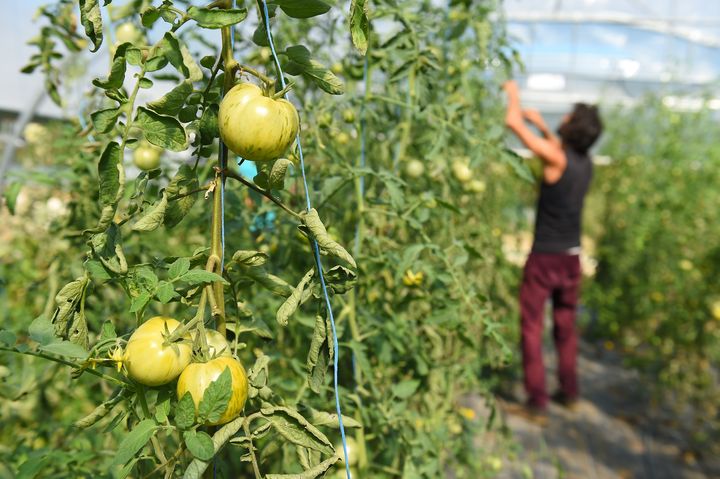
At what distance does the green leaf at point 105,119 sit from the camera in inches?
25.9

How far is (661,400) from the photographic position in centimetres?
346

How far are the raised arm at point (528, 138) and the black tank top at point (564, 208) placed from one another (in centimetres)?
6

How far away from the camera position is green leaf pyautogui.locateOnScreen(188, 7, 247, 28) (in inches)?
24.3

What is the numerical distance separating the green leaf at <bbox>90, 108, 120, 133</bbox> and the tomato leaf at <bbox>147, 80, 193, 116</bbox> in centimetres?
4

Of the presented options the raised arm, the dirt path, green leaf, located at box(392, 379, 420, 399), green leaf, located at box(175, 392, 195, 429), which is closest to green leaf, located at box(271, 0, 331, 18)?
green leaf, located at box(175, 392, 195, 429)

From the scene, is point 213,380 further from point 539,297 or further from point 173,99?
point 539,297

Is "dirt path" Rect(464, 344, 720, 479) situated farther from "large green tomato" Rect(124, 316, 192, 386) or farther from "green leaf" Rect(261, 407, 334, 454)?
"large green tomato" Rect(124, 316, 192, 386)

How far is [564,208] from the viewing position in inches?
123

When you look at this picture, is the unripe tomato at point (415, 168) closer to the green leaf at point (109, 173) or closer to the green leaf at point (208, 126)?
the green leaf at point (208, 126)

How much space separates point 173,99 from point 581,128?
8.93 feet

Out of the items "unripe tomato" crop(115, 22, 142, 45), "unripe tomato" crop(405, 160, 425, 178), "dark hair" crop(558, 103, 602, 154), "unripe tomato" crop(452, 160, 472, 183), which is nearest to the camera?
"unripe tomato" crop(115, 22, 142, 45)

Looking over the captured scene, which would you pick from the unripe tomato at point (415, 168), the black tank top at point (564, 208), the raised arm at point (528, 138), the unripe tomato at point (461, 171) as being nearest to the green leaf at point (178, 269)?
the unripe tomato at point (415, 168)

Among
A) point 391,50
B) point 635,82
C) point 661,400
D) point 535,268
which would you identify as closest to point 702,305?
point 661,400

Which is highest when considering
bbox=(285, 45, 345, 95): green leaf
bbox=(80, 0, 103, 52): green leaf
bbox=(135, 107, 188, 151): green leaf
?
bbox=(80, 0, 103, 52): green leaf
